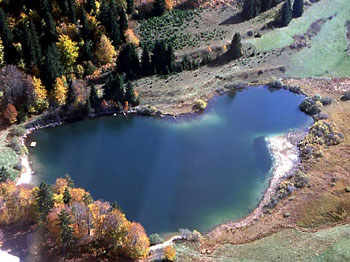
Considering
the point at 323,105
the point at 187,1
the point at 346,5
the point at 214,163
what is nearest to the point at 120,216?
the point at 214,163

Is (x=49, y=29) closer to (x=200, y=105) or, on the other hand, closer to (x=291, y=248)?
(x=200, y=105)

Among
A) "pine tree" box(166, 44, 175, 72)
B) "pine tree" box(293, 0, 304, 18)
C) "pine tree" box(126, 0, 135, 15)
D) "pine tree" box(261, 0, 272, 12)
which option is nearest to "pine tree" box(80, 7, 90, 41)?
"pine tree" box(126, 0, 135, 15)

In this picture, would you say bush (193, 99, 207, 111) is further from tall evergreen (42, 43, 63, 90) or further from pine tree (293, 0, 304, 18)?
pine tree (293, 0, 304, 18)

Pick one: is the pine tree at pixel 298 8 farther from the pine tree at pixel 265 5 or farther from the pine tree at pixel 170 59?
the pine tree at pixel 170 59

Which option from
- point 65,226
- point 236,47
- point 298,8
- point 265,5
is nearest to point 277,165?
point 236,47

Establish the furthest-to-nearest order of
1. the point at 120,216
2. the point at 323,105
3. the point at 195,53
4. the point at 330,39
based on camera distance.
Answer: the point at 330,39 → the point at 195,53 → the point at 323,105 → the point at 120,216

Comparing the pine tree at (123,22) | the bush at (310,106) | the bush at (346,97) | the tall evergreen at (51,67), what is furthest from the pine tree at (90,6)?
the bush at (346,97)

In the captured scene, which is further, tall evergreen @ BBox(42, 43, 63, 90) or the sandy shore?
tall evergreen @ BBox(42, 43, 63, 90)

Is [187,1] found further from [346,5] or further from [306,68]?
[346,5]
